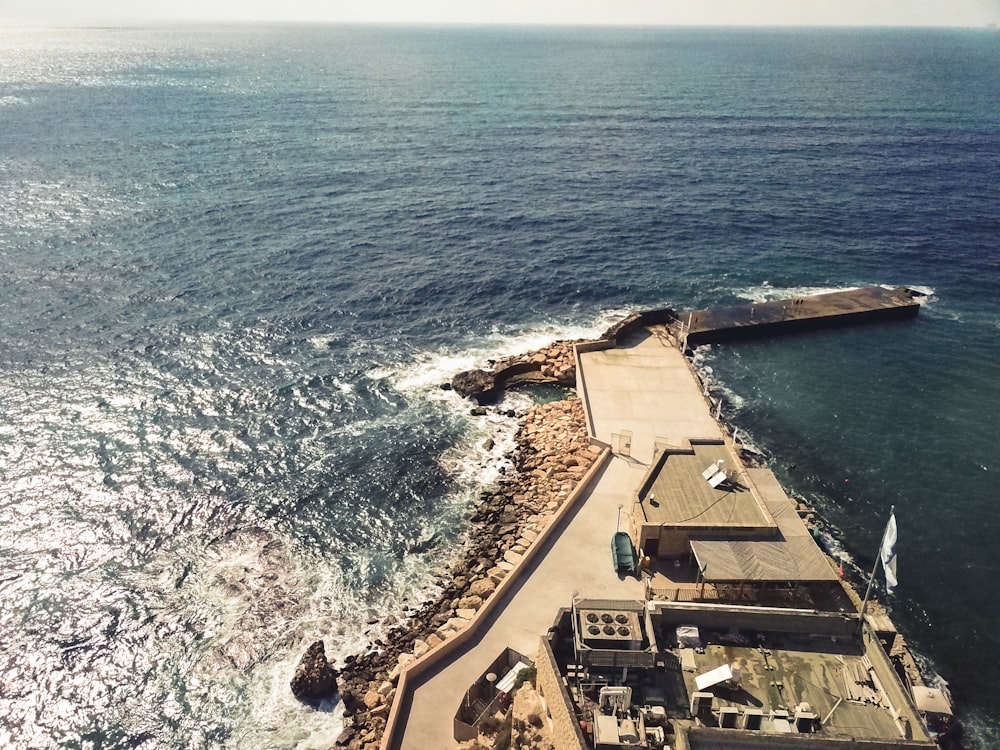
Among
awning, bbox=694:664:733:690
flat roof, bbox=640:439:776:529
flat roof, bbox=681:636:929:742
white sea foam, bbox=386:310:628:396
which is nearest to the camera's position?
flat roof, bbox=681:636:929:742

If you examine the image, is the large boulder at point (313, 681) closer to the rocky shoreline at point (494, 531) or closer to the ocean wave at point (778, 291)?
the rocky shoreline at point (494, 531)


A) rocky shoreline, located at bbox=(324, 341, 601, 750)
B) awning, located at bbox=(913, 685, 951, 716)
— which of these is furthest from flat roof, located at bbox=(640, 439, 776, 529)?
awning, located at bbox=(913, 685, 951, 716)

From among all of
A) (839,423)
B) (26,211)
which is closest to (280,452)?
(839,423)

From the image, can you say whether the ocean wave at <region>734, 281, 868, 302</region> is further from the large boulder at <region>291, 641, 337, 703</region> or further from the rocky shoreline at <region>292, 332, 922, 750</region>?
the large boulder at <region>291, 641, 337, 703</region>

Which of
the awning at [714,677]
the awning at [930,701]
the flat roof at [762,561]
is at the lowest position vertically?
the awning at [930,701]

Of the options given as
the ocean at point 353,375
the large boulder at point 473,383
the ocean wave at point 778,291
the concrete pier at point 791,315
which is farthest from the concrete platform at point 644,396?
the ocean wave at point 778,291

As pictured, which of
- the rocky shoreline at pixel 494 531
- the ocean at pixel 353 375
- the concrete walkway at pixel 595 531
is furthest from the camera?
the ocean at pixel 353 375

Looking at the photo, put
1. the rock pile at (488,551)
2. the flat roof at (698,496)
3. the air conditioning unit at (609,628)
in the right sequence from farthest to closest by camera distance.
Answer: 1. the flat roof at (698,496)
2. the rock pile at (488,551)
3. the air conditioning unit at (609,628)

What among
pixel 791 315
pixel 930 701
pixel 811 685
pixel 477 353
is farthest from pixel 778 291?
pixel 811 685

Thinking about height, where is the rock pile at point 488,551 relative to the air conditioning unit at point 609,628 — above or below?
→ below
